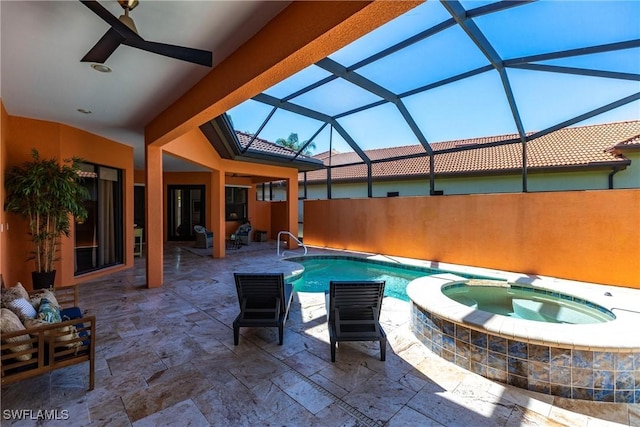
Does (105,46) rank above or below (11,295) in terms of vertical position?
above

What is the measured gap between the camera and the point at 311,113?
769 cm

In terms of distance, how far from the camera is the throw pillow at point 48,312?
2.78 m

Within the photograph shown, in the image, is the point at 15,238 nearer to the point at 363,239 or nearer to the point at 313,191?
the point at 363,239

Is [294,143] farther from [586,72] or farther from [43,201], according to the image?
[586,72]

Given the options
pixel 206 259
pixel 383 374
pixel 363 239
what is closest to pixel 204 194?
pixel 206 259

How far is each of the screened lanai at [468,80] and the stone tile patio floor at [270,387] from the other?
443 cm

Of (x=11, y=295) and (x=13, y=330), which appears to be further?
(x=11, y=295)

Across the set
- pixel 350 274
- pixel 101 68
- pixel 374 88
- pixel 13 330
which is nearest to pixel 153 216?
pixel 101 68

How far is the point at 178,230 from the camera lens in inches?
520

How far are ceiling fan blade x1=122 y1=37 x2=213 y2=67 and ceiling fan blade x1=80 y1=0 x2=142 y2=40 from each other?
51mm

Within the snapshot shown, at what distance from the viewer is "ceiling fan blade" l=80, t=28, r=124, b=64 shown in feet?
7.57

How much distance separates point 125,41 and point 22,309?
2.72m

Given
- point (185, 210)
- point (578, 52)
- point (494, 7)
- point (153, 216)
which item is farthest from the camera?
point (185, 210)

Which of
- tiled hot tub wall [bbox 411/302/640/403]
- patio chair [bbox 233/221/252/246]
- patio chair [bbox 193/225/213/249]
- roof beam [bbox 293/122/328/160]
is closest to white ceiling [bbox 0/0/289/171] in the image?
tiled hot tub wall [bbox 411/302/640/403]
